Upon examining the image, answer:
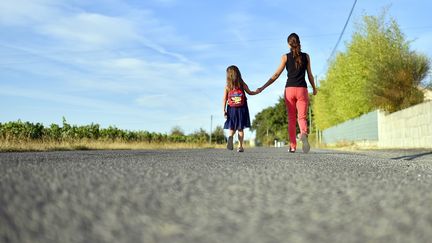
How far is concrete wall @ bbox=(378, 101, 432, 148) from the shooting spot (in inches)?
686

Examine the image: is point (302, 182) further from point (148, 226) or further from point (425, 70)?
point (425, 70)

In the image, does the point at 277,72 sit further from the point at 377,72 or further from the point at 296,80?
the point at 377,72

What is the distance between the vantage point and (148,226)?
1.49 metres

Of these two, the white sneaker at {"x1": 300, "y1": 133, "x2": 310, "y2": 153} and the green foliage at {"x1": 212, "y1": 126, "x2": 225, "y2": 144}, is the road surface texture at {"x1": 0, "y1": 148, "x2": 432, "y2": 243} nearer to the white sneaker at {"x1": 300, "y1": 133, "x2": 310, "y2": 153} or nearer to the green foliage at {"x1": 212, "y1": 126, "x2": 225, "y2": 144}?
the white sneaker at {"x1": 300, "y1": 133, "x2": 310, "y2": 153}

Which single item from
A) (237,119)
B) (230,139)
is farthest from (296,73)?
(230,139)

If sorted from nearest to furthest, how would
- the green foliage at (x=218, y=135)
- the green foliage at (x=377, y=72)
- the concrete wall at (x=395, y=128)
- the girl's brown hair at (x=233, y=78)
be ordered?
the girl's brown hair at (x=233, y=78) → the concrete wall at (x=395, y=128) → the green foliage at (x=377, y=72) → the green foliage at (x=218, y=135)

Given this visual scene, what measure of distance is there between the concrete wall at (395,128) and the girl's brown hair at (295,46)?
1078 cm

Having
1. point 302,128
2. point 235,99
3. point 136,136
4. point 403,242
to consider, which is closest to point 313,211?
point 403,242

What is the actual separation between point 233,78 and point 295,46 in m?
1.49

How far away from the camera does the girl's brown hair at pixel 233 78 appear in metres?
9.25

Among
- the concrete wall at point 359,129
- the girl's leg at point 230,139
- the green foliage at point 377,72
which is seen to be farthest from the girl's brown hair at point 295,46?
the concrete wall at point 359,129

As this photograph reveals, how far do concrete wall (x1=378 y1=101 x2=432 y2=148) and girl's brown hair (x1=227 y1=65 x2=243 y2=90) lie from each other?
10.9m

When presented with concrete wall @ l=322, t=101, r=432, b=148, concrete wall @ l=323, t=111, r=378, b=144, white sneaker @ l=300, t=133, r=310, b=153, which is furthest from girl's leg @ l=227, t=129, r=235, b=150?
concrete wall @ l=323, t=111, r=378, b=144

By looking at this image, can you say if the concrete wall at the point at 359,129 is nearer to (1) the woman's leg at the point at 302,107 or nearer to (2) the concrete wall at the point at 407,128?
(2) the concrete wall at the point at 407,128
